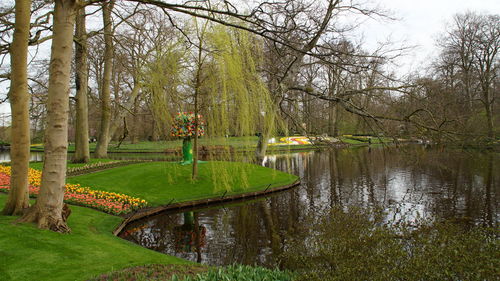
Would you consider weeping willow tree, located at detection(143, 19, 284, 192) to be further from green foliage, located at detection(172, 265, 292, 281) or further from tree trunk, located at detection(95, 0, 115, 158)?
tree trunk, located at detection(95, 0, 115, 158)

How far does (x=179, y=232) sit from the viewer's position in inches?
321

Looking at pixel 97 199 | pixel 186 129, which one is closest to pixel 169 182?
pixel 186 129

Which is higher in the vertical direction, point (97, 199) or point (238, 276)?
point (238, 276)

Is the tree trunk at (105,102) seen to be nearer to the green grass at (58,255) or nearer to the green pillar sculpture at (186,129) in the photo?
the green pillar sculpture at (186,129)

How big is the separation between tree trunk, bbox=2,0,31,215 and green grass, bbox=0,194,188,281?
43cm

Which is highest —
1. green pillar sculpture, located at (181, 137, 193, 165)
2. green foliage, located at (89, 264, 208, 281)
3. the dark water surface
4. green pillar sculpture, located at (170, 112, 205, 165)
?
green pillar sculpture, located at (170, 112, 205, 165)

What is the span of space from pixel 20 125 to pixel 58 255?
2854 millimetres

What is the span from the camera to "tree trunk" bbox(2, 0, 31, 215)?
19.5 feet

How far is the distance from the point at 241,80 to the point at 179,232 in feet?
13.1

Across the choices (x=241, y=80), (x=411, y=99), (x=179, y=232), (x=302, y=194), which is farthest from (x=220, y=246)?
(x=302, y=194)

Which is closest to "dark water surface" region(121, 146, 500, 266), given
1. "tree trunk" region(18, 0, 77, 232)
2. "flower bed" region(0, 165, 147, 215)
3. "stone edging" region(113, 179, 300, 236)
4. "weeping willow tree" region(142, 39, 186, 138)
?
"stone edging" region(113, 179, 300, 236)

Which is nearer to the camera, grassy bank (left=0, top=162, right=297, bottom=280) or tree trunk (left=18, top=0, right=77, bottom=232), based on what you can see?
grassy bank (left=0, top=162, right=297, bottom=280)

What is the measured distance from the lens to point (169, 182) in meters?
11.8

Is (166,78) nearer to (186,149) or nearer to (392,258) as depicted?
(186,149)
